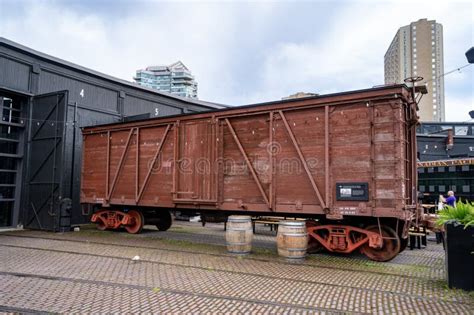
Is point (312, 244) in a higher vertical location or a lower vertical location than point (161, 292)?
higher

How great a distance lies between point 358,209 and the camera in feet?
28.1

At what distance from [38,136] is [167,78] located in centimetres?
7207

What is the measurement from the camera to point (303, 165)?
9391mm

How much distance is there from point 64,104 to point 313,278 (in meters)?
12.0

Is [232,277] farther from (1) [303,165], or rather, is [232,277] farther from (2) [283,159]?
(2) [283,159]

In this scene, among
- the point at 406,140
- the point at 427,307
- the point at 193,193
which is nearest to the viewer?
the point at 427,307

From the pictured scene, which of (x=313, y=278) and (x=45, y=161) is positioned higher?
(x=45, y=161)

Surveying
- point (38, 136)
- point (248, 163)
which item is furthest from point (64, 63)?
point (248, 163)

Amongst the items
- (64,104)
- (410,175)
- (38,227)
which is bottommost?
(38,227)

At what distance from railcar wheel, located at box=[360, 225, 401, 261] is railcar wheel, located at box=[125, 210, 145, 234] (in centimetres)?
804

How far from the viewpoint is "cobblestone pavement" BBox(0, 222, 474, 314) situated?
5281 millimetres

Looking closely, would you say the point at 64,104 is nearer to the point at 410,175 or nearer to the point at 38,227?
the point at 38,227

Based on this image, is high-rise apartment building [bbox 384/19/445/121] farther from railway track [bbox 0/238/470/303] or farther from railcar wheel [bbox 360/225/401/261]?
railway track [bbox 0/238/470/303]

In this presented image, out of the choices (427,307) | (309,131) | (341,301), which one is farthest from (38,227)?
(427,307)
